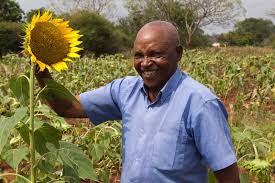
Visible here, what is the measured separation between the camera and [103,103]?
212 cm

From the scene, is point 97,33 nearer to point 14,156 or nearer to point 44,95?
point 14,156

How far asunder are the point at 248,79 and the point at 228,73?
58 cm

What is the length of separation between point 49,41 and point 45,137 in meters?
0.35

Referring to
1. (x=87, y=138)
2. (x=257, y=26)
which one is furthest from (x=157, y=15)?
(x=87, y=138)

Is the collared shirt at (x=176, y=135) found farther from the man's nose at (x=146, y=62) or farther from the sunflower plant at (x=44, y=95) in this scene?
the sunflower plant at (x=44, y=95)

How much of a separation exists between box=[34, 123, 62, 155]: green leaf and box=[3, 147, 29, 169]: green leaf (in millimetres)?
149

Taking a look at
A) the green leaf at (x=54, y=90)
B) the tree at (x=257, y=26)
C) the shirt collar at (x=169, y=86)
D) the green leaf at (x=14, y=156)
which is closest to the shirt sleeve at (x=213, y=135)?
the shirt collar at (x=169, y=86)

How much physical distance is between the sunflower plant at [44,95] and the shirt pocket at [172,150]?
31 centimetres

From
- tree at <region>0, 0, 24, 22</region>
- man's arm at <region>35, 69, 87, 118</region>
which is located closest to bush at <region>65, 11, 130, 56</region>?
tree at <region>0, 0, 24, 22</region>

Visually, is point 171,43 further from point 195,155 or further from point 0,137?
point 0,137

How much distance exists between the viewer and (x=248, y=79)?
28.2 feet

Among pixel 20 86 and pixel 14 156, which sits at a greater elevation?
pixel 20 86

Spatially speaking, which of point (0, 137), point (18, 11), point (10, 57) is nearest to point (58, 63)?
point (0, 137)

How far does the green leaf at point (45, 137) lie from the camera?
5.77ft
